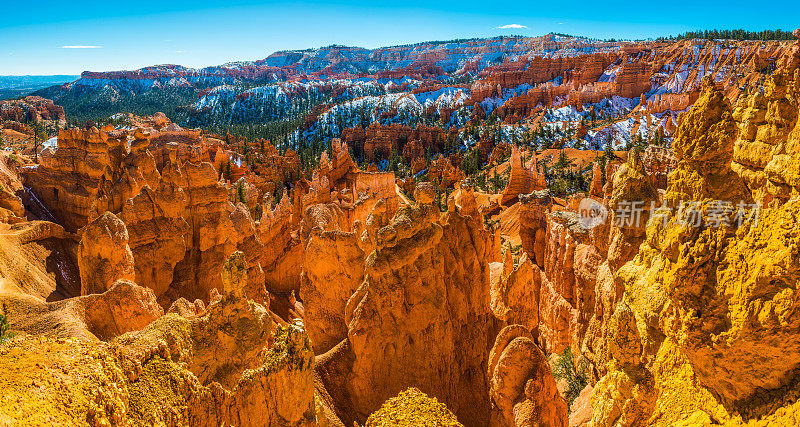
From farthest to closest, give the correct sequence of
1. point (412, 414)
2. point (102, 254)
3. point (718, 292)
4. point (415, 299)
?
point (102, 254) < point (415, 299) < point (412, 414) < point (718, 292)

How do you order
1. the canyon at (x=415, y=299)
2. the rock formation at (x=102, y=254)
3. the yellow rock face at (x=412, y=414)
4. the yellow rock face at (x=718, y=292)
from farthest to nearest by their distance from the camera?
the rock formation at (x=102, y=254), the yellow rock face at (x=412, y=414), the canyon at (x=415, y=299), the yellow rock face at (x=718, y=292)

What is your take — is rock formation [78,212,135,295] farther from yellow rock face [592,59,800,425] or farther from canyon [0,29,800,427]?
yellow rock face [592,59,800,425]

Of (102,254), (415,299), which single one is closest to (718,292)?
(415,299)

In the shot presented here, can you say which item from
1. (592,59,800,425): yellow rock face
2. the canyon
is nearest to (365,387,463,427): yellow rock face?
the canyon

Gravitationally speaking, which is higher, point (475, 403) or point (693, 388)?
point (693, 388)

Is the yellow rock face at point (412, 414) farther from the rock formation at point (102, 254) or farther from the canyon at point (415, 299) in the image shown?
the rock formation at point (102, 254)

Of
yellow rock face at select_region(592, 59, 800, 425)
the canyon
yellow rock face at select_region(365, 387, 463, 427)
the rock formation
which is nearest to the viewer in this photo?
yellow rock face at select_region(592, 59, 800, 425)

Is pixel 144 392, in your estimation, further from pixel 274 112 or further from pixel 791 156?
pixel 274 112

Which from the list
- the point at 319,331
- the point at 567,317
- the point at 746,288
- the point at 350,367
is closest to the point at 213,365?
the point at 350,367

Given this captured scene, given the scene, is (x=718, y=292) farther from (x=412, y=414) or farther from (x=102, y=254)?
(x=102, y=254)

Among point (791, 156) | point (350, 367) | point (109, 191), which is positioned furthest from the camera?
point (109, 191)

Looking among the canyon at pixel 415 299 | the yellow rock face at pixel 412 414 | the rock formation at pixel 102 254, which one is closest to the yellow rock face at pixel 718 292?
the canyon at pixel 415 299
